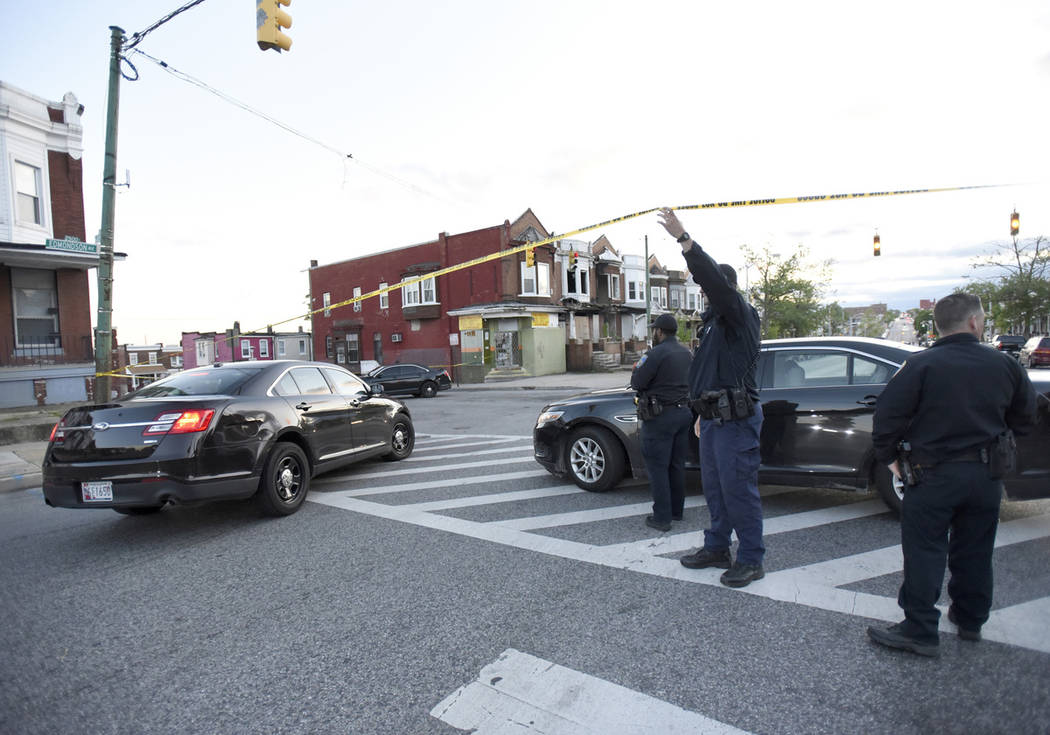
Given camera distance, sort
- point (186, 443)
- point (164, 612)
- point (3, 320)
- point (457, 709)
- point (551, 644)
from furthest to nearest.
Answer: point (3, 320), point (186, 443), point (164, 612), point (551, 644), point (457, 709)

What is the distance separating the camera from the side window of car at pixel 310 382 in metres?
6.63

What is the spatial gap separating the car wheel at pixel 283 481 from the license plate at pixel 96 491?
3.75ft

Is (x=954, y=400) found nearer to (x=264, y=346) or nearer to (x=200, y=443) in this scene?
(x=200, y=443)

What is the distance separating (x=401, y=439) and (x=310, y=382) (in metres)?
2.23

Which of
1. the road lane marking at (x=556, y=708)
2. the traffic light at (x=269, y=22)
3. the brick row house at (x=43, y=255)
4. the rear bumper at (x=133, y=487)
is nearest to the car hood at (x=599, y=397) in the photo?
the rear bumper at (x=133, y=487)

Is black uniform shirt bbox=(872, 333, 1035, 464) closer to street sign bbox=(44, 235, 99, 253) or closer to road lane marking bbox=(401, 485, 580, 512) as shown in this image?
road lane marking bbox=(401, 485, 580, 512)

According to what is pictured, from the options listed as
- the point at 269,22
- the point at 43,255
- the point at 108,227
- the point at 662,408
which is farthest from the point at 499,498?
the point at 43,255

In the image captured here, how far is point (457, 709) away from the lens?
2.65 m

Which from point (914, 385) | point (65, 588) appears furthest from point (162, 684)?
point (914, 385)

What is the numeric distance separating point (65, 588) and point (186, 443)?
129 cm

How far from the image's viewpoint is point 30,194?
51.0 feet

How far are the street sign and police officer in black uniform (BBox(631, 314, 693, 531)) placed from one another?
51.3 ft

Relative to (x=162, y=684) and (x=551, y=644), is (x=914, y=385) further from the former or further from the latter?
(x=162, y=684)

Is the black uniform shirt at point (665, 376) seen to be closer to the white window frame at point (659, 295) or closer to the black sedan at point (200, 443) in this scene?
the black sedan at point (200, 443)
